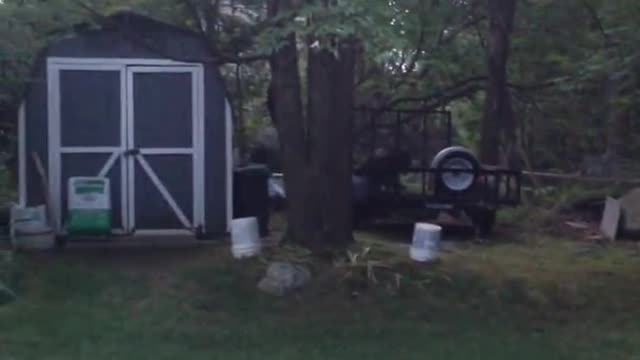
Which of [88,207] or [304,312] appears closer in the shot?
[304,312]

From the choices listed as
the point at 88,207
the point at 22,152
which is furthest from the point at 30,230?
the point at 22,152

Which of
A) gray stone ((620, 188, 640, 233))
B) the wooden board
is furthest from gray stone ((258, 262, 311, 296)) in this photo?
gray stone ((620, 188, 640, 233))

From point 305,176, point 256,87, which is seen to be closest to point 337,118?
point 305,176

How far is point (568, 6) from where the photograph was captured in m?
19.1

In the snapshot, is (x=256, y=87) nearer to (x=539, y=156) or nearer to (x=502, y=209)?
(x=502, y=209)

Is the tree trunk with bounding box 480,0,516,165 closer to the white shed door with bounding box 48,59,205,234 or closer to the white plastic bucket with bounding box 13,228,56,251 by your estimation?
the white shed door with bounding box 48,59,205,234

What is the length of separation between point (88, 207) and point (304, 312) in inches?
151

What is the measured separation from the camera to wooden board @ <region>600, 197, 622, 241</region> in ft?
62.8

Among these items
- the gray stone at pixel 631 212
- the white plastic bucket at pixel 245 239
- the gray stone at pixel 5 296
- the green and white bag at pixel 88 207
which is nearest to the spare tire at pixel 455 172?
the gray stone at pixel 631 212

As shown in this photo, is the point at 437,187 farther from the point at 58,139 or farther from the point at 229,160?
the point at 58,139

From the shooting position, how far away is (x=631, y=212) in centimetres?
1933

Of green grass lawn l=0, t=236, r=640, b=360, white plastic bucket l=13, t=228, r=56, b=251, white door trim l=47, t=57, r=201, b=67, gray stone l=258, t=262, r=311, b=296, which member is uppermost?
white door trim l=47, t=57, r=201, b=67

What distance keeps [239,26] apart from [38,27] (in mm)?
2756

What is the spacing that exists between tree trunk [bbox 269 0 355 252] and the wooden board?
455 centimetres
